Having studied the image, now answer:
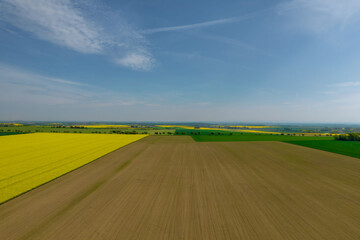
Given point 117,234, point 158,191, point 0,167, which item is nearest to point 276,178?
point 158,191

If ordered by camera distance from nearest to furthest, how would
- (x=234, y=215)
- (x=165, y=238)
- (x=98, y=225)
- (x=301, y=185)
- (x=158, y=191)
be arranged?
(x=165, y=238) < (x=98, y=225) < (x=234, y=215) < (x=158, y=191) < (x=301, y=185)

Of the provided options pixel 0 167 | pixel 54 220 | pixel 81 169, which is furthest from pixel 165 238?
pixel 0 167

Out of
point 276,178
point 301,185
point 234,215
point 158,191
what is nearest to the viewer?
point 234,215

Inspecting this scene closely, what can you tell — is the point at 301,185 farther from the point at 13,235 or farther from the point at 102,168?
the point at 102,168

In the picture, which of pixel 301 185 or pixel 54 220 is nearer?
pixel 54 220

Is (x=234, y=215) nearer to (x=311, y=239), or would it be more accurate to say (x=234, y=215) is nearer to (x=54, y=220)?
(x=311, y=239)

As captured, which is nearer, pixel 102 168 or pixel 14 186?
pixel 14 186
